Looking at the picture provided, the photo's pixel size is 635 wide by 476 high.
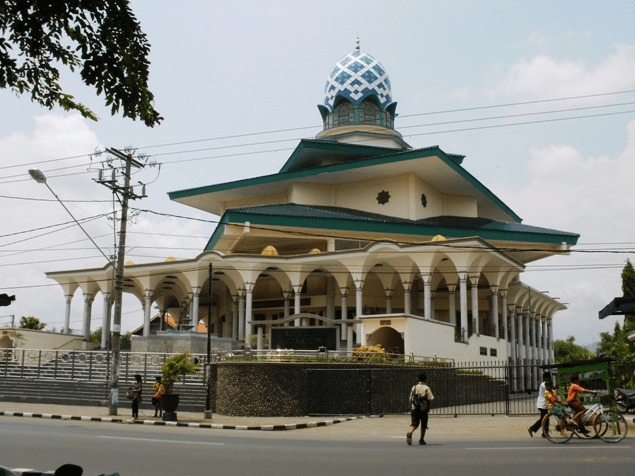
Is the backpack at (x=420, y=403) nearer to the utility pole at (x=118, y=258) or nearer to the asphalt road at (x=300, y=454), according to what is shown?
the asphalt road at (x=300, y=454)

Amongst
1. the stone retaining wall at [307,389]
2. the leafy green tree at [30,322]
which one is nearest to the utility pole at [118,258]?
the stone retaining wall at [307,389]

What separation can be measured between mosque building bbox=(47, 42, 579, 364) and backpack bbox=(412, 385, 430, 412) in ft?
53.9

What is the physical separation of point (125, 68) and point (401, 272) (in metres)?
33.1

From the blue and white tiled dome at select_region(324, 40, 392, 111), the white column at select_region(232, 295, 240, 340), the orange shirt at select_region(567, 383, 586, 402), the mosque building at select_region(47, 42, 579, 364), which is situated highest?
the blue and white tiled dome at select_region(324, 40, 392, 111)

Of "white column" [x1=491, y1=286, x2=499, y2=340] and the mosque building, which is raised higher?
the mosque building

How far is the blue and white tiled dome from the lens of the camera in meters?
50.3

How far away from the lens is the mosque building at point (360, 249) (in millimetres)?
35812

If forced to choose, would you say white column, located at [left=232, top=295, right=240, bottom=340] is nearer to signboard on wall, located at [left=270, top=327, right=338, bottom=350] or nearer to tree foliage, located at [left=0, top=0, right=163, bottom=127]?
signboard on wall, located at [left=270, top=327, right=338, bottom=350]

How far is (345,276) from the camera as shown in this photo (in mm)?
38188

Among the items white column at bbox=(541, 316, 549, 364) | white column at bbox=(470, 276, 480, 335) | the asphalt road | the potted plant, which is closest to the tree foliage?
the asphalt road

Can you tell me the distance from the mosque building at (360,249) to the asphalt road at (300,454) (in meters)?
15.9

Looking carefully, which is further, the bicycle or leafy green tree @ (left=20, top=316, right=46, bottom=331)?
leafy green tree @ (left=20, top=316, right=46, bottom=331)

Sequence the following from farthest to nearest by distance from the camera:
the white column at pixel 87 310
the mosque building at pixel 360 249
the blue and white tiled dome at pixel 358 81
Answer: the blue and white tiled dome at pixel 358 81 < the white column at pixel 87 310 < the mosque building at pixel 360 249

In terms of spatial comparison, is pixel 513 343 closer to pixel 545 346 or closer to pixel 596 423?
pixel 545 346
